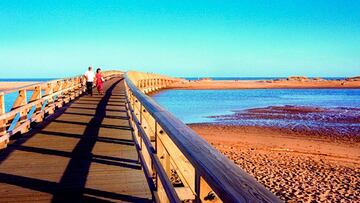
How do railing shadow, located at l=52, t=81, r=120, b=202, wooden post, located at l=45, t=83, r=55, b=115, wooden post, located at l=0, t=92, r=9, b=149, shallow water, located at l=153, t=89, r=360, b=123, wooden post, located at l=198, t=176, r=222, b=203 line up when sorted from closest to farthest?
wooden post, located at l=198, t=176, r=222, b=203 → railing shadow, located at l=52, t=81, r=120, b=202 → wooden post, located at l=0, t=92, r=9, b=149 → wooden post, located at l=45, t=83, r=55, b=115 → shallow water, located at l=153, t=89, r=360, b=123

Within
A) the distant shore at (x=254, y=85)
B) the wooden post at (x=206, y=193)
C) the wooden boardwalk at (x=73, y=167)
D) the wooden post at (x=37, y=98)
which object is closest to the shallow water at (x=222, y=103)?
the wooden post at (x=37, y=98)

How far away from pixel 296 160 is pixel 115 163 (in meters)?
7.69

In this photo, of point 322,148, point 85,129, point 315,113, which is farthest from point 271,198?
point 315,113

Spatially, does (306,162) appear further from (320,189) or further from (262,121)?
(262,121)

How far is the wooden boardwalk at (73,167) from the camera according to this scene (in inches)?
160

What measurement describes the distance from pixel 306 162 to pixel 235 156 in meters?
2.22

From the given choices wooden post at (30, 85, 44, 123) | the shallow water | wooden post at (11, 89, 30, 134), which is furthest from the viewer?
the shallow water

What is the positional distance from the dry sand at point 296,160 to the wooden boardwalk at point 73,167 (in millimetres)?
4094

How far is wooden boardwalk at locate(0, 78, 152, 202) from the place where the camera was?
160 inches

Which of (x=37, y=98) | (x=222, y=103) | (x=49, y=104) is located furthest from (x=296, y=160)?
(x=222, y=103)

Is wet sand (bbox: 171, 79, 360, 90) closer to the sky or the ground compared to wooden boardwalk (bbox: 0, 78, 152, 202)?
closer to the ground

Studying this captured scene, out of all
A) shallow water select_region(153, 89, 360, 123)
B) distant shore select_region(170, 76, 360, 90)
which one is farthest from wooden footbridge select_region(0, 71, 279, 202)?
distant shore select_region(170, 76, 360, 90)

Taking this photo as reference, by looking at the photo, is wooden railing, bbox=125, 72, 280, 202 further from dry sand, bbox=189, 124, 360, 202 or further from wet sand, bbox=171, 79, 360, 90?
wet sand, bbox=171, 79, 360, 90

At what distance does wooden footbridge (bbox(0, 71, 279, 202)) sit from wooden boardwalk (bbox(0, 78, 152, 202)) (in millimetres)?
11
